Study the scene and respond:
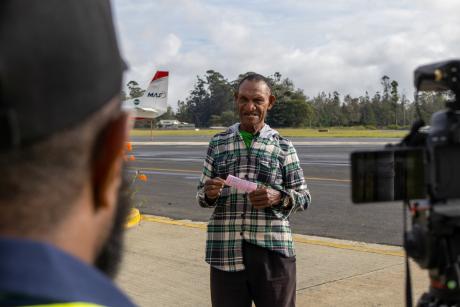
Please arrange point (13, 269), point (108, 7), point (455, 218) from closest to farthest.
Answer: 1. point (13, 269)
2. point (108, 7)
3. point (455, 218)

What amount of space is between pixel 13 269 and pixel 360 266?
17.8ft

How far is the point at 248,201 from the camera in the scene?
3203mm

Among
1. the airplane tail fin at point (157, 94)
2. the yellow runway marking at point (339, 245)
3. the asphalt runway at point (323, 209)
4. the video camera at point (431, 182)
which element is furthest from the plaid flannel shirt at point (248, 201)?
the airplane tail fin at point (157, 94)

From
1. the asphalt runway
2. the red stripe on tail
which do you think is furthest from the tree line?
the asphalt runway

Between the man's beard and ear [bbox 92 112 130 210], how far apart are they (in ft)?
0.28

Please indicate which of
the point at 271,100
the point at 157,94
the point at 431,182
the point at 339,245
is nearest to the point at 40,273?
the point at 431,182

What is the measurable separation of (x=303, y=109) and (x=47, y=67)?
3383 inches

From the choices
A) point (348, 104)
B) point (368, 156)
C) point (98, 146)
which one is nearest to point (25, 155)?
point (98, 146)

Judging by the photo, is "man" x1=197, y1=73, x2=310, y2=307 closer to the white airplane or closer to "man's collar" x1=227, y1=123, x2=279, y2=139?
"man's collar" x1=227, y1=123, x2=279, y2=139

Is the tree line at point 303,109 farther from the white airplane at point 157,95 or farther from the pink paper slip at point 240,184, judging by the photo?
the pink paper slip at point 240,184

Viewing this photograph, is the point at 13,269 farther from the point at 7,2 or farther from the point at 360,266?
the point at 360,266

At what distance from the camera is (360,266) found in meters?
5.81

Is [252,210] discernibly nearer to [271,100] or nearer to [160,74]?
[271,100]

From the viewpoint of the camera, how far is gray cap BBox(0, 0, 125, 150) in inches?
26.8
